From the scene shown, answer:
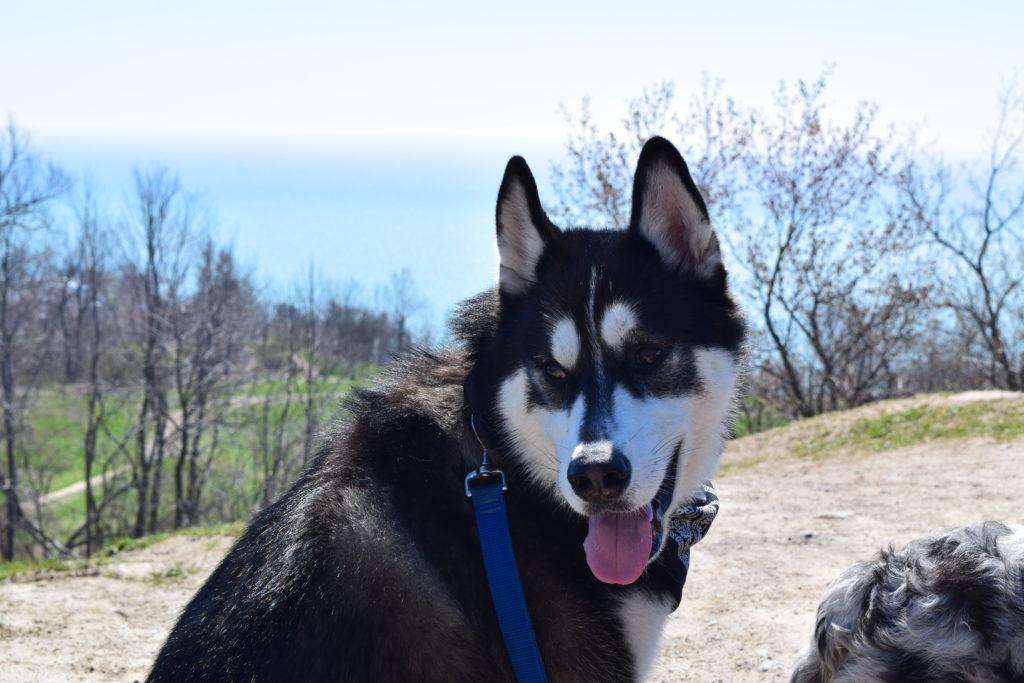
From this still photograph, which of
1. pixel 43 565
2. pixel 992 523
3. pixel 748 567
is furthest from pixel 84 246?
pixel 992 523

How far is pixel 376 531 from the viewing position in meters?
2.84

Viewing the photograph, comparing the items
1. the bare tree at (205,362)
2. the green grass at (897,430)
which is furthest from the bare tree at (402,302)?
the green grass at (897,430)

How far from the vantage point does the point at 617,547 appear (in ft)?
9.86

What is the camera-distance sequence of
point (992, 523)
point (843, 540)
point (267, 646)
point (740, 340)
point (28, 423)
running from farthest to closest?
1. point (28, 423)
2. point (843, 540)
3. point (740, 340)
4. point (992, 523)
5. point (267, 646)

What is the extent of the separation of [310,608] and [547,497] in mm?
1001

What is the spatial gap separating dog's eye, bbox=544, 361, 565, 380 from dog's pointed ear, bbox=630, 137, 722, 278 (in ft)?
2.23

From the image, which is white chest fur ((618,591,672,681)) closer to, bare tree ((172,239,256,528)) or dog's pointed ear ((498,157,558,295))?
dog's pointed ear ((498,157,558,295))

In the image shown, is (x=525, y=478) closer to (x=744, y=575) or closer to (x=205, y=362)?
(x=744, y=575)

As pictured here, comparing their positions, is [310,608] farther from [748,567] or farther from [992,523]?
[748,567]

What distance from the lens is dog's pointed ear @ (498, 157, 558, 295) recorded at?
Result: 3340 mm

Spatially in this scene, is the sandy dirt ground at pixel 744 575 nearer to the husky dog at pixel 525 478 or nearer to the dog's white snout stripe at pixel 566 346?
the husky dog at pixel 525 478

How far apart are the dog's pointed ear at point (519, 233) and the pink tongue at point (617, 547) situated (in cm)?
100

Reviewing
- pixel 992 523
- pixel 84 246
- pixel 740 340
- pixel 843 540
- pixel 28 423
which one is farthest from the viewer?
pixel 84 246

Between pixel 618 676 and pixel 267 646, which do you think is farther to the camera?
pixel 618 676
